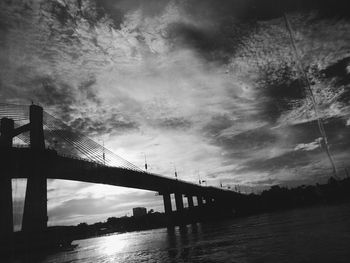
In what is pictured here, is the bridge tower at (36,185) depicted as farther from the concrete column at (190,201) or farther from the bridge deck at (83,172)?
the concrete column at (190,201)

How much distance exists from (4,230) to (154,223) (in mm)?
95977

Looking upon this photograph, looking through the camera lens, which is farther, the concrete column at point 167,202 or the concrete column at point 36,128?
the concrete column at point 167,202

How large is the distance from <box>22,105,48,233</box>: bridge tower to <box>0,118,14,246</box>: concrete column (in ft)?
6.11

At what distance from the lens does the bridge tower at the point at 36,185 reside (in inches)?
1411

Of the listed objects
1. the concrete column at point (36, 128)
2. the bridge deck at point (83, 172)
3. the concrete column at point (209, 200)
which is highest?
the concrete column at point (36, 128)

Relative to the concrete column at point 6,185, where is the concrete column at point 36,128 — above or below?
above

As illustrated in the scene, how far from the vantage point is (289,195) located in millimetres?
159125

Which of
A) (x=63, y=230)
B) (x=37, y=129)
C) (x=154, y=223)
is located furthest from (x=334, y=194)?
(x=37, y=129)

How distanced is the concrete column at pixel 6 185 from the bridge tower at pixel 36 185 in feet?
6.11

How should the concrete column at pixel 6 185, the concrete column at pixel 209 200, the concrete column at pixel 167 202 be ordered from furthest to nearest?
the concrete column at pixel 209 200
the concrete column at pixel 167 202
the concrete column at pixel 6 185

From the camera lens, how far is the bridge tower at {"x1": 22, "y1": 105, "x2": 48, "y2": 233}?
35844 mm

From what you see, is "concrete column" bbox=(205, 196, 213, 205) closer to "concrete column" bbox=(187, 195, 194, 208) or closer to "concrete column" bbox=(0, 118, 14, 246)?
"concrete column" bbox=(187, 195, 194, 208)

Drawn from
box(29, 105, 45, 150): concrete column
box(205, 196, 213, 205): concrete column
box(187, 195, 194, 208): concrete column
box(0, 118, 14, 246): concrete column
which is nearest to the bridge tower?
box(29, 105, 45, 150): concrete column

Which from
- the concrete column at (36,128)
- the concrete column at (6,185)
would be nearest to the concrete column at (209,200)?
the concrete column at (36,128)
